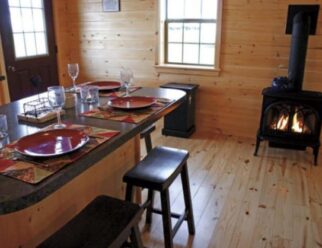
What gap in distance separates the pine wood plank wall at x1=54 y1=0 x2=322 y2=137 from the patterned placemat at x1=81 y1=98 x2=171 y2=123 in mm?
2207

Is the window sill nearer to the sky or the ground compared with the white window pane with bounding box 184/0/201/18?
nearer to the ground

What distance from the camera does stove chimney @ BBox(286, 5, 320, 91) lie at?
3.17 m

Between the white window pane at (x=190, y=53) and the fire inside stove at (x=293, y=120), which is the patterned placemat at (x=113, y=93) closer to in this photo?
the fire inside stove at (x=293, y=120)

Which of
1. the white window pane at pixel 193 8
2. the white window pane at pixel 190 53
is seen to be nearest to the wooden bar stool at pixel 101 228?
the white window pane at pixel 190 53

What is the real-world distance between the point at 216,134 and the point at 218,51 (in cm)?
106

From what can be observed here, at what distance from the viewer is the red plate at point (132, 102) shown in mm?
1856

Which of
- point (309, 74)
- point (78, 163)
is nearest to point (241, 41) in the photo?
point (309, 74)

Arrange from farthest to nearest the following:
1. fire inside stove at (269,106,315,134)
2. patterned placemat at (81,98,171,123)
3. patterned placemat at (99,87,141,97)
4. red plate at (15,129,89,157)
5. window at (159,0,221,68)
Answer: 1. window at (159,0,221,68)
2. fire inside stove at (269,106,315,134)
3. patterned placemat at (99,87,141,97)
4. patterned placemat at (81,98,171,123)
5. red plate at (15,129,89,157)

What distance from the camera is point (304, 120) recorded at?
337cm

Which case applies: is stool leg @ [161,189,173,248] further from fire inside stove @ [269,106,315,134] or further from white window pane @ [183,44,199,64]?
white window pane @ [183,44,199,64]

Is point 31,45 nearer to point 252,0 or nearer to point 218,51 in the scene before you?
point 218,51

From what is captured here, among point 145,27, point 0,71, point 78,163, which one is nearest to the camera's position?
point 78,163

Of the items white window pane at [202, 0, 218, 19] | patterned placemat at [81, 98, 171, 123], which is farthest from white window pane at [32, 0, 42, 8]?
patterned placemat at [81, 98, 171, 123]

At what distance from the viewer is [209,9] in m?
3.89
